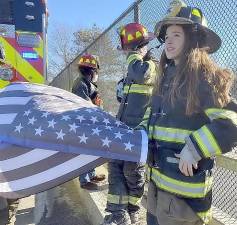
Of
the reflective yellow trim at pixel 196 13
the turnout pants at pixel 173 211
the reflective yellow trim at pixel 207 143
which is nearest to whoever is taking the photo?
the reflective yellow trim at pixel 207 143

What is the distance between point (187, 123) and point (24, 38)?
18.1 feet

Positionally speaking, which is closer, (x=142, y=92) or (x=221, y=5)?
(x=221, y=5)

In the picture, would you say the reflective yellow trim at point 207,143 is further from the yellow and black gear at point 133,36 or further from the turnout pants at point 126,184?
the yellow and black gear at point 133,36

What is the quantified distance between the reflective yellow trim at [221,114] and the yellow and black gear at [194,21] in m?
0.49

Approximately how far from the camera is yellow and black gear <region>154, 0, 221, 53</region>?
2.71m

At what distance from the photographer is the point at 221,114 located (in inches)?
96.1

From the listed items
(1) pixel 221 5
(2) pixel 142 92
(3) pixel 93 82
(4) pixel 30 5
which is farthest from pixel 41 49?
(1) pixel 221 5

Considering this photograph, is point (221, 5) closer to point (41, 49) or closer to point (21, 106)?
point (21, 106)

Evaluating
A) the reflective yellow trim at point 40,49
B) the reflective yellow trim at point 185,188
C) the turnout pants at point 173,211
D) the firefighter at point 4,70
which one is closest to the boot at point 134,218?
the turnout pants at point 173,211

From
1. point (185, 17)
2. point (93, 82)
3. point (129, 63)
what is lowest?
point (93, 82)

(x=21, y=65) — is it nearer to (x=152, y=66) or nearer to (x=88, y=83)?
(x=88, y=83)

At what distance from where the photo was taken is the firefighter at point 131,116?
168 inches

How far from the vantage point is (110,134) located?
2.72 metres

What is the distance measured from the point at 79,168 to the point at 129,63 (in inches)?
67.3
